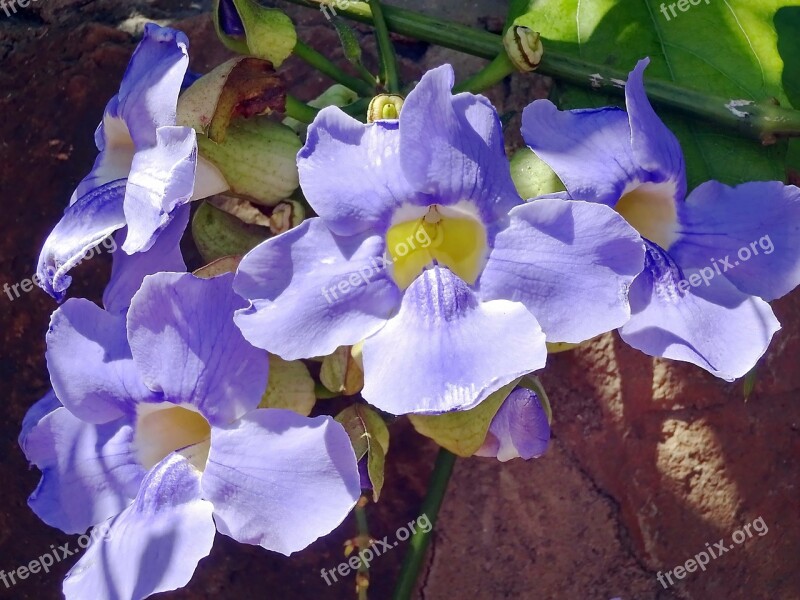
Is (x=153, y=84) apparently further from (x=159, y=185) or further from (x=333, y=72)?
(x=333, y=72)

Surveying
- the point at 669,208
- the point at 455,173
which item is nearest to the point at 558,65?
the point at 669,208

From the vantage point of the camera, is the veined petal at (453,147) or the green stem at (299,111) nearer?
the veined petal at (453,147)

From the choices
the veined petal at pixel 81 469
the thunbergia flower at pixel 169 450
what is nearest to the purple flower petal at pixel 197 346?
the thunbergia flower at pixel 169 450

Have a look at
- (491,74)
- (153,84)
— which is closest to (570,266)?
(491,74)

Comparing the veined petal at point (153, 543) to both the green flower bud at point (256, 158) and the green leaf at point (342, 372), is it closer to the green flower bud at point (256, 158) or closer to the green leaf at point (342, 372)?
the green leaf at point (342, 372)

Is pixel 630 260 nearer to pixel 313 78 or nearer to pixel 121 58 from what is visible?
pixel 313 78
